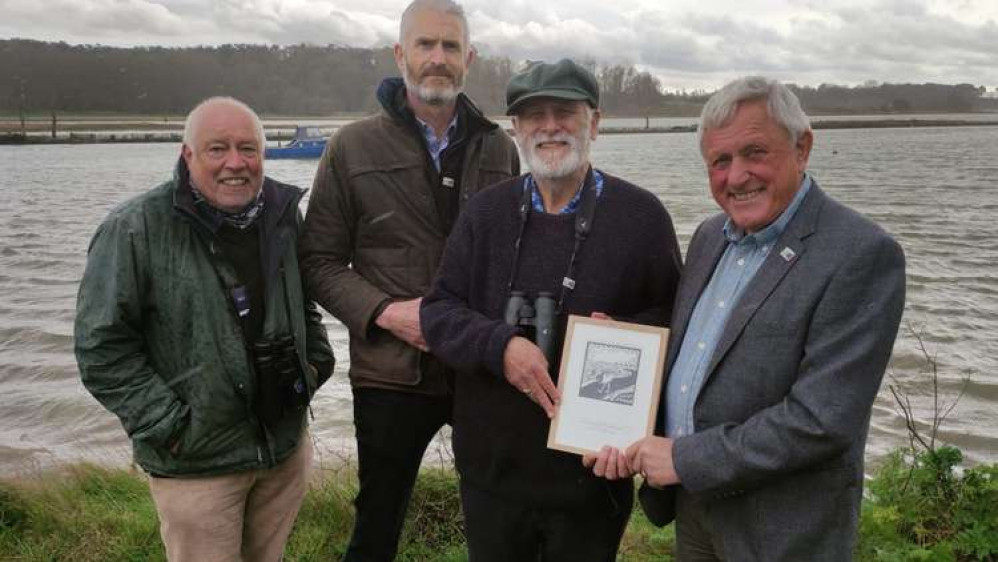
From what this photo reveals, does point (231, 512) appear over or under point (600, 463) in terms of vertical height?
under

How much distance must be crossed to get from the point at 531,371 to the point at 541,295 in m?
0.31

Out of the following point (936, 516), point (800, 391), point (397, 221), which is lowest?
point (936, 516)

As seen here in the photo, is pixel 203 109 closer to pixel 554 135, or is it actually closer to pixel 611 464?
pixel 554 135

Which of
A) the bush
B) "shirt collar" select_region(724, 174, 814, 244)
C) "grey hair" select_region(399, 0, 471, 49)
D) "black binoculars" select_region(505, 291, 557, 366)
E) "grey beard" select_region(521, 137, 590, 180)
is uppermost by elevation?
"grey hair" select_region(399, 0, 471, 49)

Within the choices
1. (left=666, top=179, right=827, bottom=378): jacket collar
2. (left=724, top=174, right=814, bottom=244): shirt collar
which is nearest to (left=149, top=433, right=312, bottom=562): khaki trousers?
(left=666, top=179, right=827, bottom=378): jacket collar

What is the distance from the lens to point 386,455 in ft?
12.6

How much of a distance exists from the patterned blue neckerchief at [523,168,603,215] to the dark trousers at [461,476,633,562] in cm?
116

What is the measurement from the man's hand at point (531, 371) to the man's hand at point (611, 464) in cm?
23

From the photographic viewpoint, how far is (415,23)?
12.4 feet

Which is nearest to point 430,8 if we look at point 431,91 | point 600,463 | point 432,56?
point 432,56

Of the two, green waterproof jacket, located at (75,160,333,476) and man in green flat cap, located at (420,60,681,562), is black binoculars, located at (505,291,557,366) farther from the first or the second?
green waterproof jacket, located at (75,160,333,476)

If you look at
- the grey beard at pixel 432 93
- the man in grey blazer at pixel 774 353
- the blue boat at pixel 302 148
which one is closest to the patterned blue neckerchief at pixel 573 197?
the man in grey blazer at pixel 774 353

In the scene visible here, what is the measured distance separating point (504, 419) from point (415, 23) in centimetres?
202

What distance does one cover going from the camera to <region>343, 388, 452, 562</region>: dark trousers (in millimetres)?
3785
